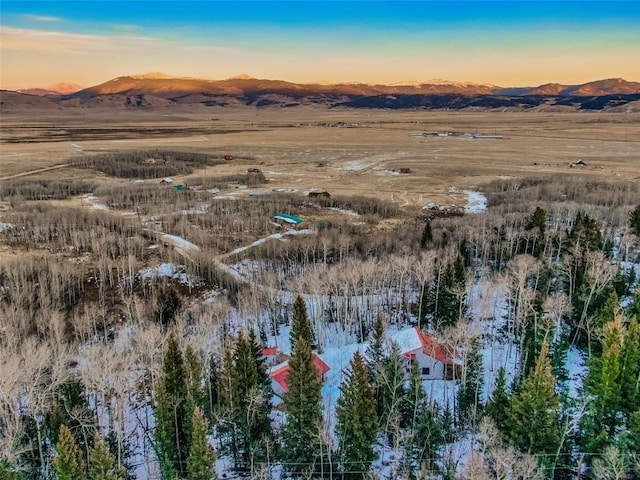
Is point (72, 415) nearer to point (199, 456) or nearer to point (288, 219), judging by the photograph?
point (199, 456)

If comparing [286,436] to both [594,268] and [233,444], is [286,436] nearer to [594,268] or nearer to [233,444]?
[233,444]

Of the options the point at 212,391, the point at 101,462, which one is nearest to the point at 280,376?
the point at 212,391

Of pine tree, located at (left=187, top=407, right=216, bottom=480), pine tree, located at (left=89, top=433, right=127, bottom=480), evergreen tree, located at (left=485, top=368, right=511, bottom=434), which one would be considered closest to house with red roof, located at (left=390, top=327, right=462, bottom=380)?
evergreen tree, located at (left=485, top=368, right=511, bottom=434)

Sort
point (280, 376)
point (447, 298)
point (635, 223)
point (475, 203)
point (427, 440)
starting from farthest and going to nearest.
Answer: point (475, 203)
point (635, 223)
point (447, 298)
point (280, 376)
point (427, 440)

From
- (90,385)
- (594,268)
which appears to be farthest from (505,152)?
(90,385)

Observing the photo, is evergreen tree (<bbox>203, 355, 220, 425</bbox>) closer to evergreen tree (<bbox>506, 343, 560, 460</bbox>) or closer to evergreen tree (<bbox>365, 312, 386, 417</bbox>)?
evergreen tree (<bbox>365, 312, 386, 417</bbox>)

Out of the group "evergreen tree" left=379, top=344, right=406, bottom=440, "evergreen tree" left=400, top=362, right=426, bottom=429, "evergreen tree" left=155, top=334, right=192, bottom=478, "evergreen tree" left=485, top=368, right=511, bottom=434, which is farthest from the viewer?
"evergreen tree" left=400, top=362, right=426, bottom=429
